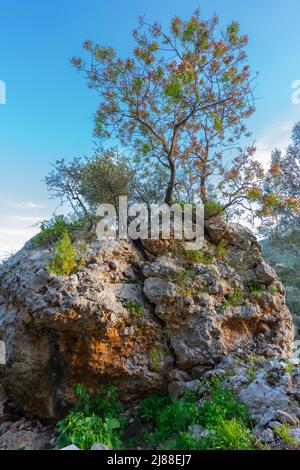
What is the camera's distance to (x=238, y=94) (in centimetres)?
730

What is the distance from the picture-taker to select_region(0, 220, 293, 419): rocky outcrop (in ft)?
15.4

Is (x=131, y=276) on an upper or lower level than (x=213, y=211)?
lower

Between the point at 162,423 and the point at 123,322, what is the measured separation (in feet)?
5.28

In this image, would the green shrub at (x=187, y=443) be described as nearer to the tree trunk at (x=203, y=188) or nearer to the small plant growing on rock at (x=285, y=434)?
the small plant growing on rock at (x=285, y=434)

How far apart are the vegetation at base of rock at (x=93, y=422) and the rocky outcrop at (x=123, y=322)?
0.64ft

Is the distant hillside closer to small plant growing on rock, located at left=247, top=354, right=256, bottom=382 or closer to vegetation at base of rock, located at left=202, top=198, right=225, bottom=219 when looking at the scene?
vegetation at base of rock, located at left=202, top=198, right=225, bottom=219

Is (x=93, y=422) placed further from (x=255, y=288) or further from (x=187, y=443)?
(x=255, y=288)

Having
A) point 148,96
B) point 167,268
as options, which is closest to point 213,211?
point 167,268

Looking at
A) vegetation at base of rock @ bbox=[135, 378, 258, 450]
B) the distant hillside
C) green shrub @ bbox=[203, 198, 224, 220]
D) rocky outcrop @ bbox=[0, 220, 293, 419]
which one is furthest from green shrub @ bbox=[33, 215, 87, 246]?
the distant hillside

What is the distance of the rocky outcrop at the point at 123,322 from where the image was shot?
4.69 metres

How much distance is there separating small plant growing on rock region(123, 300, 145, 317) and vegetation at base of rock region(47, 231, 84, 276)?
1.09 meters

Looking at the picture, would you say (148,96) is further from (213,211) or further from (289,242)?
(289,242)

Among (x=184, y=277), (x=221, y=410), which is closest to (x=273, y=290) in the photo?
(x=184, y=277)

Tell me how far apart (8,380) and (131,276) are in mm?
2749
